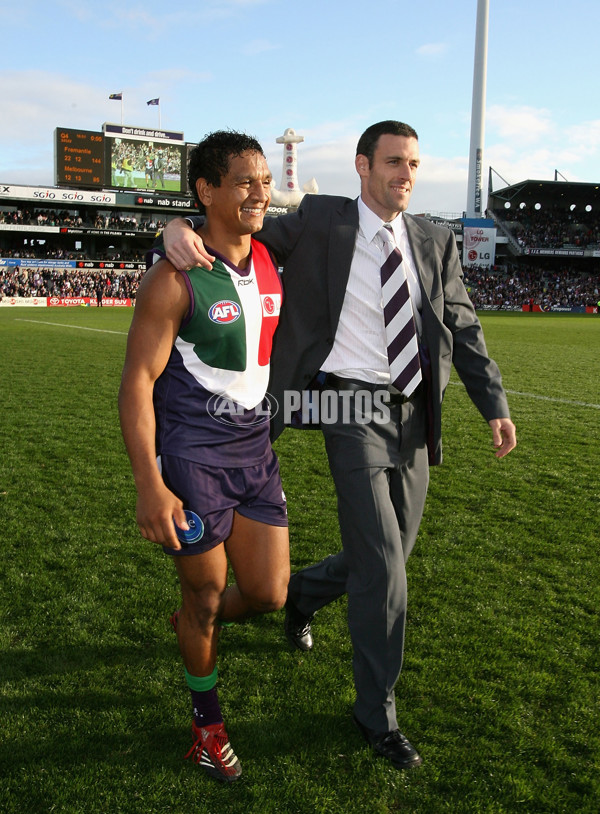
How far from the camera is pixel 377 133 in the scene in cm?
290

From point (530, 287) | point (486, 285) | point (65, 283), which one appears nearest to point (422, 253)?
point (65, 283)

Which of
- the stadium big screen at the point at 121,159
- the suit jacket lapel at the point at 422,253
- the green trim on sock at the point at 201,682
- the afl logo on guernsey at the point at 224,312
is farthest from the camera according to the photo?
the stadium big screen at the point at 121,159

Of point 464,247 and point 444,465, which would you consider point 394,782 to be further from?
point 464,247

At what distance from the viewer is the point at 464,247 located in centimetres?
6003

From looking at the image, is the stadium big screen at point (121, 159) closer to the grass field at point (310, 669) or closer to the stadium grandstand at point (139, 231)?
the stadium grandstand at point (139, 231)

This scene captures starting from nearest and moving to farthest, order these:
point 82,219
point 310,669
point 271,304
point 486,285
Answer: point 271,304, point 310,669, point 486,285, point 82,219

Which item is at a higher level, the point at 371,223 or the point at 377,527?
the point at 371,223

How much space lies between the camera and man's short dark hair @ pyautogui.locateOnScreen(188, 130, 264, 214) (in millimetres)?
2592

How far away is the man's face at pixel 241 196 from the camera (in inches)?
101

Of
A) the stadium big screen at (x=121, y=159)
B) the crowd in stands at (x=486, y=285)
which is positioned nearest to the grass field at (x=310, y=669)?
the crowd in stands at (x=486, y=285)

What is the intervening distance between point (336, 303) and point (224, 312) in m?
0.55

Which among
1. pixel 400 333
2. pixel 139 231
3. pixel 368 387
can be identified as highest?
pixel 139 231

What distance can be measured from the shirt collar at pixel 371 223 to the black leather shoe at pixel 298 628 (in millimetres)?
1788

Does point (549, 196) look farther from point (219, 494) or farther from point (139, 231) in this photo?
point (219, 494)
